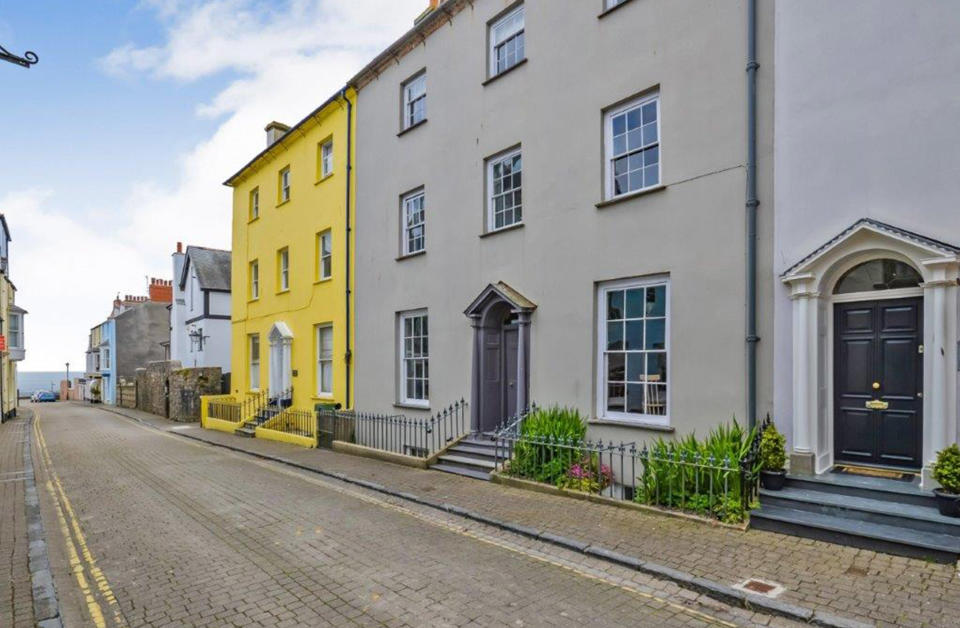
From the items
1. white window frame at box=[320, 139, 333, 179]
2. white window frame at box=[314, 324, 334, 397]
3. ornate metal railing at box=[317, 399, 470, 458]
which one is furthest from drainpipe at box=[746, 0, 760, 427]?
white window frame at box=[320, 139, 333, 179]

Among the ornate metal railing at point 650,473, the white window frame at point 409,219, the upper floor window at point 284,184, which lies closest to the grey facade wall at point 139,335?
the upper floor window at point 284,184

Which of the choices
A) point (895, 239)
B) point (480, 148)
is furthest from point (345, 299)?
point (895, 239)

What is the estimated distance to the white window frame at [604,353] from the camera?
893cm

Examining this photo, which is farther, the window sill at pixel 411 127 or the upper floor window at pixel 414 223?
the upper floor window at pixel 414 223

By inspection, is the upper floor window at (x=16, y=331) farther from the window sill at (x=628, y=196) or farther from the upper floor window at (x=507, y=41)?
the window sill at (x=628, y=196)

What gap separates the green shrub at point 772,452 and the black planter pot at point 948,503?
153cm

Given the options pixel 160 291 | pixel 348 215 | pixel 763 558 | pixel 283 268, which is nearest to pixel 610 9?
pixel 763 558

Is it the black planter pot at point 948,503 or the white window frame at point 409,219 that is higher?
the white window frame at point 409,219

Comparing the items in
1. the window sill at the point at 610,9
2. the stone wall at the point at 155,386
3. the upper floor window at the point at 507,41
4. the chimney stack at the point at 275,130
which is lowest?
the stone wall at the point at 155,386

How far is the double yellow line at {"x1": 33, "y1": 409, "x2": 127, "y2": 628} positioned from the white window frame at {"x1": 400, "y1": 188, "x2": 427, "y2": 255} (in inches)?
334

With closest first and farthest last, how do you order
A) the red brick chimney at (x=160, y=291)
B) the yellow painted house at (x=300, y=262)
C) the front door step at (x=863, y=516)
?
the front door step at (x=863, y=516) < the yellow painted house at (x=300, y=262) < the red brick chimney at (x=160, y=291)

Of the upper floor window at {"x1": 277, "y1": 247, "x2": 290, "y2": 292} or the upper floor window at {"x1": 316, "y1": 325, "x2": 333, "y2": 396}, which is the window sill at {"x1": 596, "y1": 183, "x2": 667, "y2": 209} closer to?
the upper floor window at {"x1": 316, "y1": 325, "x2": 333, "y2": 396}

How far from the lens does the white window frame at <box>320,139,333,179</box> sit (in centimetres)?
1805

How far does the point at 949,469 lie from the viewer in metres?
5.86
